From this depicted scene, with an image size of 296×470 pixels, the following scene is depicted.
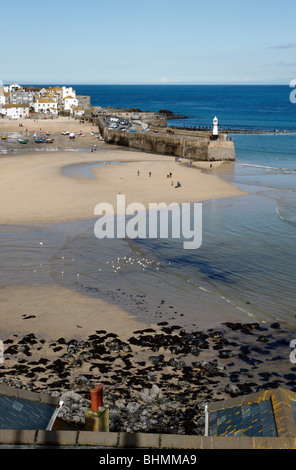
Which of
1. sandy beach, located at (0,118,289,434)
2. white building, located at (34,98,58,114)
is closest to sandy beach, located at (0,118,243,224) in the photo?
sandy beach, located at (0,118,289,434)

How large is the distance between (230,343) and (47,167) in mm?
37549

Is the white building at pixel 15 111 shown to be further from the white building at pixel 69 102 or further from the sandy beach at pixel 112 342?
the sandy beach at pixel 112 342

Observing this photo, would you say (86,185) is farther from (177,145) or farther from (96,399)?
(96,399)

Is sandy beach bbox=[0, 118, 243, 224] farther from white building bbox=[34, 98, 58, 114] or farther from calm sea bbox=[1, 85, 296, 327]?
white building bbox=[34, 98, 58, 114]

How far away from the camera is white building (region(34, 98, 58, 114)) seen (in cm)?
11725

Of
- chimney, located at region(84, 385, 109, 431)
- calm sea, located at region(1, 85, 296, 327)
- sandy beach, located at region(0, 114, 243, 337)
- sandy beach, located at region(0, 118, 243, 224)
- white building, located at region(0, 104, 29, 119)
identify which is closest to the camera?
chimney, located at region(84, 385, 109, 431)

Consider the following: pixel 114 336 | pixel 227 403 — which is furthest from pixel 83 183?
pixel 227 403

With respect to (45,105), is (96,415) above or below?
below

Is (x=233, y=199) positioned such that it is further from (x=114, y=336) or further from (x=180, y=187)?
(x=114, y=336)

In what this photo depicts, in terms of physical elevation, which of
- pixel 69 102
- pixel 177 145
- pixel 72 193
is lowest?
pixel 72 193

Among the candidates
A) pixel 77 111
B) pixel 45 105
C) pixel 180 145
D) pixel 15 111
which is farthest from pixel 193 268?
pixel 45 105

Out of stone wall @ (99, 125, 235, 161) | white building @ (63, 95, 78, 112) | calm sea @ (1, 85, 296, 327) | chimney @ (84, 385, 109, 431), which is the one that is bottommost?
calm sea @ (1, 85, 296, 327)

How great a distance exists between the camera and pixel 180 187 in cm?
4034

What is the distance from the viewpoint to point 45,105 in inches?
4658
